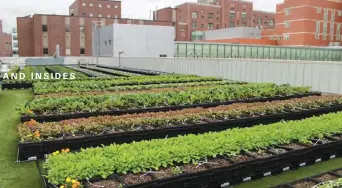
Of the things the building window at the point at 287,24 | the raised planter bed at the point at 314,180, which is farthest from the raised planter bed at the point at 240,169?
the building window at the point at 287,24

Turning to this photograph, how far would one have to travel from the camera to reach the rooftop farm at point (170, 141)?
18.5ft

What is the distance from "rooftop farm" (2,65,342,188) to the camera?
562cm

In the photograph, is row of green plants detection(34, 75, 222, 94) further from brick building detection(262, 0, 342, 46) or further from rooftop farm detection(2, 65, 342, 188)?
brick building detection(262, 0, 342, 46)

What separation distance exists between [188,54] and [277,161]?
3852cm

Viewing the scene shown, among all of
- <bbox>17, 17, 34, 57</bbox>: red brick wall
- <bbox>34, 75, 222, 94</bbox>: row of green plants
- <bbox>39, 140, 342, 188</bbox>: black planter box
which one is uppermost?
<bbox>17, 17, 34, 57</bbox>: red brick wall

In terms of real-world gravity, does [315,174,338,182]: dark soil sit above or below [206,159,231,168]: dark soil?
below

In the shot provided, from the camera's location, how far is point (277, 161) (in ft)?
21.9

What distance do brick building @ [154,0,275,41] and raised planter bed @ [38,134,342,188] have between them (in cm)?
8257

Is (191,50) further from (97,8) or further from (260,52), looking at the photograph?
(97,8)

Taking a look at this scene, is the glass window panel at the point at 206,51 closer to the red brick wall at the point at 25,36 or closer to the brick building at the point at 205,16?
the red brick wall at the point at 25,36

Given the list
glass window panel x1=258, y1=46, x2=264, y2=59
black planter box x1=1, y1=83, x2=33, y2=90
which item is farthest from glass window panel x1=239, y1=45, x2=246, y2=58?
black planter box x1=1, y1=83, x2=33, y2=90

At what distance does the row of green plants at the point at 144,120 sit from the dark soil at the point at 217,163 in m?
3.01

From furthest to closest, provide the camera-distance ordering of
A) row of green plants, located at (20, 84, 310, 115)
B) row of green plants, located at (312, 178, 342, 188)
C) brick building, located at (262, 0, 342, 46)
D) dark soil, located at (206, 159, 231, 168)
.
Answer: brick building, located at (262, 0, 342, 46) < row of green plants, located at (20, 84, 310, 115) < dark soil, located at (206, 159, 231, 168) < row of green plants, located at (312, 178, 342, 188)

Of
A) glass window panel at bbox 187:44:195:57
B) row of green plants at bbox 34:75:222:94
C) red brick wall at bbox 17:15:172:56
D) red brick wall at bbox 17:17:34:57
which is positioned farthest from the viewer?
red brick wall at bbox 17:17:34:57
